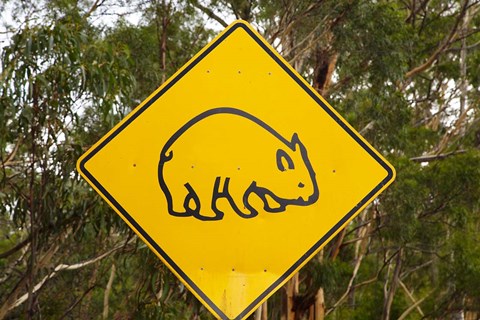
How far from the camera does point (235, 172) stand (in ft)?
8.89

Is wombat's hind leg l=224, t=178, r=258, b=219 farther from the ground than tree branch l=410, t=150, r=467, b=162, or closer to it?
farther from the ground

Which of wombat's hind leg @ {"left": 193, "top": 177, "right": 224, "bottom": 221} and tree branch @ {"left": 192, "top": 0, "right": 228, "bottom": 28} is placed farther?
tree branch @ {"left": 192, "top": 0, "right": 228, "bottom": 28}

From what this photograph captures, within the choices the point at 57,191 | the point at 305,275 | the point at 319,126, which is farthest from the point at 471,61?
the point at 319,126

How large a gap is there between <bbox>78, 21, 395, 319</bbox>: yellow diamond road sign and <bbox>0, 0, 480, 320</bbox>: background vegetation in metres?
3.91

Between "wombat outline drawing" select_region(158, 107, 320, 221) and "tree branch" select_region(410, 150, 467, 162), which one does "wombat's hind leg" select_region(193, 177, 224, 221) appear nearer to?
"wombat outline drawing" select_region(158, 107, 320, 221)

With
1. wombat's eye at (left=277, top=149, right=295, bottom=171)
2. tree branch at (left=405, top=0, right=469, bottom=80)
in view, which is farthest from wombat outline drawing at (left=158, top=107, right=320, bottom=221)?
tree branch at (left=405, top=0, right=469, bottom=80)

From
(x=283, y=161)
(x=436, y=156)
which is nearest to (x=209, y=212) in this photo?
(x=283, y=161)

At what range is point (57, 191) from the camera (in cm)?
751

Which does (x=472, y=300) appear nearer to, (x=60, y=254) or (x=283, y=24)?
(x=283, y=24)

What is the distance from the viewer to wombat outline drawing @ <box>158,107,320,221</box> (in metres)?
2.68

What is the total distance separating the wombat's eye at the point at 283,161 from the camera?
2740 millimetres

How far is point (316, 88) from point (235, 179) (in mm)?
11858

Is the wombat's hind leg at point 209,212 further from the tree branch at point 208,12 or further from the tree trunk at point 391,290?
the tree trunk at point 391,290

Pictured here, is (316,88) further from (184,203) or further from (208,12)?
(184,203)
